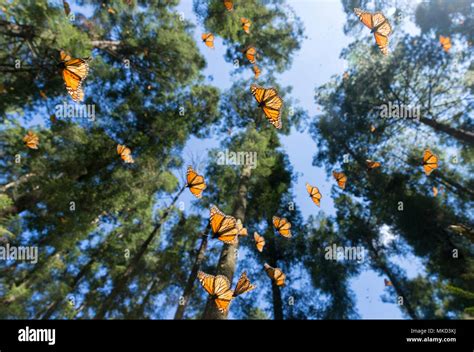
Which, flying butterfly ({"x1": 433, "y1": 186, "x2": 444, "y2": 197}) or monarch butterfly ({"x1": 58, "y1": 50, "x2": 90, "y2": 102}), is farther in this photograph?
flying butterfly ({"x1": 433, "y1": 186, "x2": 444, "y2": 197})

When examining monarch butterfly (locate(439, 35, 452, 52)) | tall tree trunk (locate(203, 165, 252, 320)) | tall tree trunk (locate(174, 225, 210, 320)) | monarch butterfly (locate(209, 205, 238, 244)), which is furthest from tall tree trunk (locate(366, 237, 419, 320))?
monarch butterfly (locate(209, 205, 238, 244))

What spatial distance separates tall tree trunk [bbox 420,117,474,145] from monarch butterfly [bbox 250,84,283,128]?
30.5 feet

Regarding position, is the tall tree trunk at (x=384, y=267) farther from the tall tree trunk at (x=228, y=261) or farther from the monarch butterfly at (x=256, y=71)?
the monarch butterfly at (x=256, y=71)

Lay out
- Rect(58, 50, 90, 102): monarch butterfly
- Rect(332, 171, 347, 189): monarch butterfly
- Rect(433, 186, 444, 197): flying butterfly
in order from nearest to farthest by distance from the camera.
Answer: Rect(58, 50, 90, 102): monarch butterfly < Rect(433, 186, 444, 197): flying butterfly < Rect(332, 171, 347, 189): monarch butterfly

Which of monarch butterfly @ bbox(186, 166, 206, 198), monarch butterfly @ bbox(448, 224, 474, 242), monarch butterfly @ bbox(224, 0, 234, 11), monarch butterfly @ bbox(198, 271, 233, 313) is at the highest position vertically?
monarch butterfly @ bbox(224, 0, 234, 11)

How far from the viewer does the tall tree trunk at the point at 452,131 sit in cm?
1024

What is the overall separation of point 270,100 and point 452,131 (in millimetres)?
9677

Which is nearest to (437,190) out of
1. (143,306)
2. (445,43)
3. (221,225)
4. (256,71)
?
(445,43)

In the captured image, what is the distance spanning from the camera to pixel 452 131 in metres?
10.8

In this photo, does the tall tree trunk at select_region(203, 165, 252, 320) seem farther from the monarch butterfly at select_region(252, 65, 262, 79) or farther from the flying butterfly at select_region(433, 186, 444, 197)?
the flying butterfly at select_region(433, 186, 444, 197)

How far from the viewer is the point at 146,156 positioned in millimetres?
12477

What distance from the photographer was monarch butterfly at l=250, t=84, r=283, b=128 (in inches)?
226
